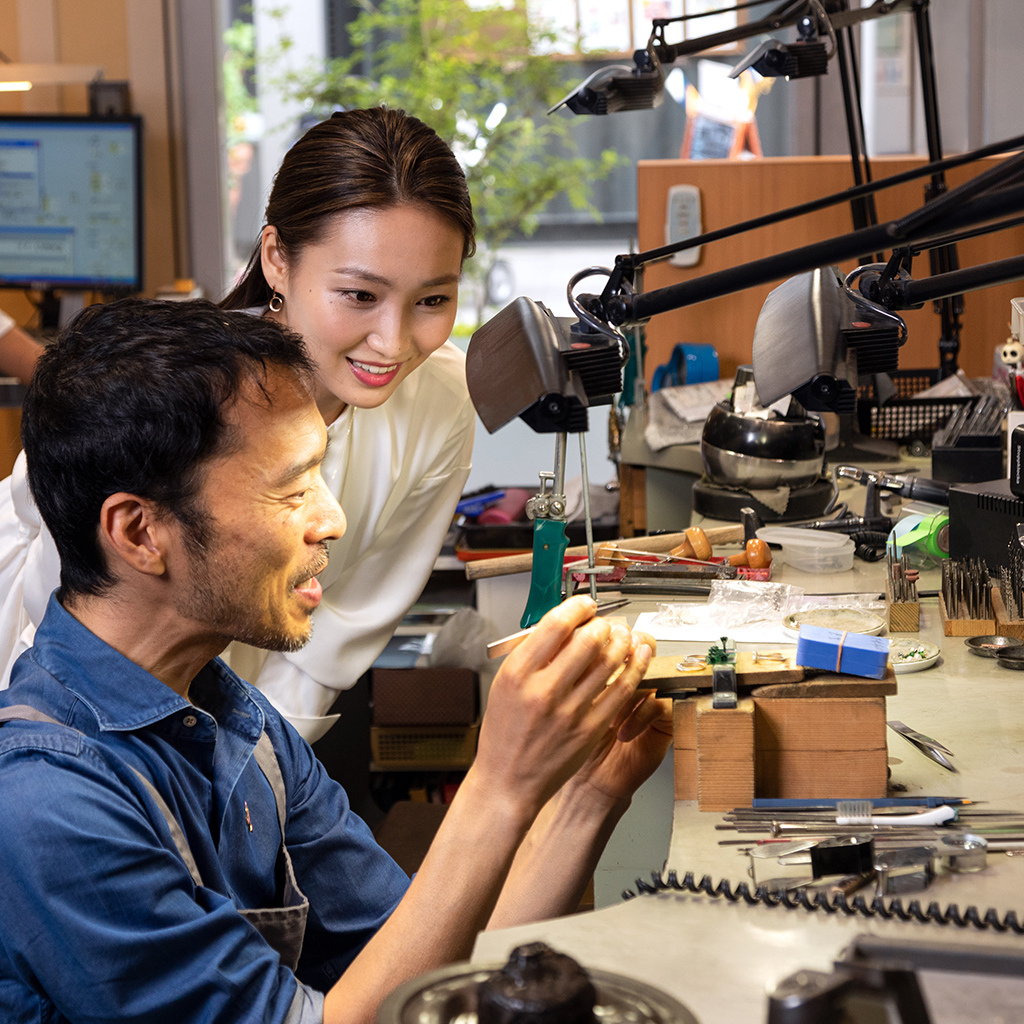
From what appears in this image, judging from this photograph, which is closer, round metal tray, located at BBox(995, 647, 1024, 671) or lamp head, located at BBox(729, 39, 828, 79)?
round metal tray, located at BBox(995, 647, 1024, 671)

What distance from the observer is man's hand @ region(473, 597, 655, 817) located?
37.4 inches

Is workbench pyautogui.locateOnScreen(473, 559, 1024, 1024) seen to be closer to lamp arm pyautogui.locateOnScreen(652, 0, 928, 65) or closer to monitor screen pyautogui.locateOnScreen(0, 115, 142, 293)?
lamp arm pyautogui.locateOnScreen(652, 0, 928, 65)

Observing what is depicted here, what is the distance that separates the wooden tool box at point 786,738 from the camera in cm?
112

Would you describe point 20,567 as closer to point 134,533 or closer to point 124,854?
point 134,533

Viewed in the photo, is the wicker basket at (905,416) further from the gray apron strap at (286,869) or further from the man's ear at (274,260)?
the gray apron strap at (286,869)

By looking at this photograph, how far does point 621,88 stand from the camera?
7.45 feet

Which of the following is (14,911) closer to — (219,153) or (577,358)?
(577,358)

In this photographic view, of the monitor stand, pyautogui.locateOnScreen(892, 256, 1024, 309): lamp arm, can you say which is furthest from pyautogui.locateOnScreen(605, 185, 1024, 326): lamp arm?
the monitor stand

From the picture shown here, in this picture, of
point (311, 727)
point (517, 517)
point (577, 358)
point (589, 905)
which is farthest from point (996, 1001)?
point (517, 517)

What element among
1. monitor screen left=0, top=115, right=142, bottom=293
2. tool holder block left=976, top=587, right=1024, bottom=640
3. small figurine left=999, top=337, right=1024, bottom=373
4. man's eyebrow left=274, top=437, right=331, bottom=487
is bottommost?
tool holder block left=976, top=587, right=1024, bottom=640

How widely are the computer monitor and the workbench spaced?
10.0 ft

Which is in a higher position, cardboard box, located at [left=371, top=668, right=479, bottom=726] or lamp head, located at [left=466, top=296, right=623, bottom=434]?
lamp head, located at [left=466, top=296, right=623, bottom=434]

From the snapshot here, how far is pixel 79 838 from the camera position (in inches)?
33.3

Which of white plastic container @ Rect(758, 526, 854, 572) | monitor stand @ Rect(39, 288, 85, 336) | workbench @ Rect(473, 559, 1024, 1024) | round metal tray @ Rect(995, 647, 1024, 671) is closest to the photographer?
workbench @ Rect(473, 559, 1024, 1024)
